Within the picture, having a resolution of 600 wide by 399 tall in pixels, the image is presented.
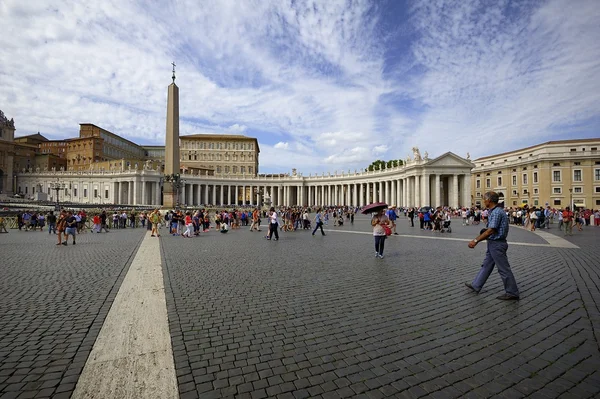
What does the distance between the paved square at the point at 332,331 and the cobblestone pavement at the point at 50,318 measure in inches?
0.8

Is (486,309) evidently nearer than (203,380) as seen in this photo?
No

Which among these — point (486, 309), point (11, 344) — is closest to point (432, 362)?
point (486, 309)

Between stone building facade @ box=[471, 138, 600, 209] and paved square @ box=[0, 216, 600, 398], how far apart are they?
5190 centimetres

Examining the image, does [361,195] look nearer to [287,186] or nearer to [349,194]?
[349,194]

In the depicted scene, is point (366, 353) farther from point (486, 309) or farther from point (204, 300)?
point (204, 300)

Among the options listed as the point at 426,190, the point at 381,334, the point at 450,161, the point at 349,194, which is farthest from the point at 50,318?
the point at 349,194

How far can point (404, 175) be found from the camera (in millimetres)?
58969

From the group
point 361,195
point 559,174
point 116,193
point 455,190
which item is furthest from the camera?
point 361,195

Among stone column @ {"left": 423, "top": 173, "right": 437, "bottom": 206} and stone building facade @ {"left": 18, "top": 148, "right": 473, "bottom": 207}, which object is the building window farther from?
stone column @ {"left": 423, "top": 173, "right": 437, "bottom": 206}

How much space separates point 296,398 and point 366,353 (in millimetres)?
1071

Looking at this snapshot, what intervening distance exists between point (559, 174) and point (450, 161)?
55.4 ft

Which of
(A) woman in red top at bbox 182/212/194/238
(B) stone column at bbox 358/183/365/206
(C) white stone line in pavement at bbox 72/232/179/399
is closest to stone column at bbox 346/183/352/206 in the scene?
(B) stone column at bbox 358/183/365/206

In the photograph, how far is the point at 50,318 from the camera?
4418mm

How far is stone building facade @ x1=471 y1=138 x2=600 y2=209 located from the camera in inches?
1961
